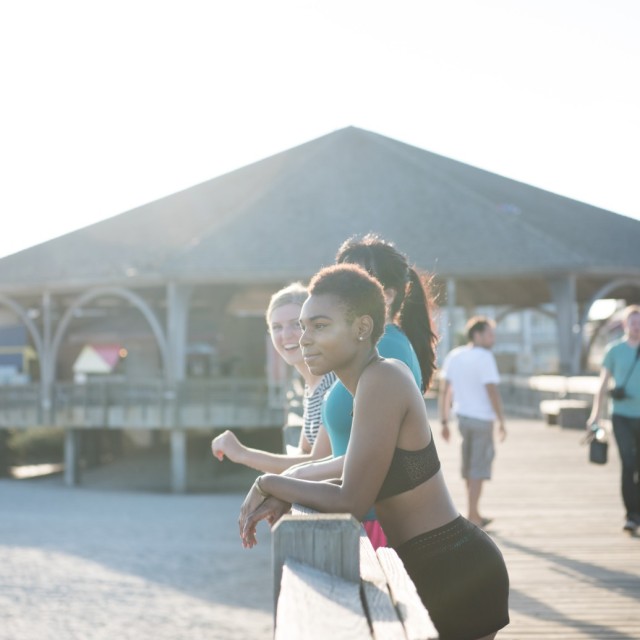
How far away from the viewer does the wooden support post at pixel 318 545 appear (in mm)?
1943

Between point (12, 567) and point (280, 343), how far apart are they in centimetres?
1577

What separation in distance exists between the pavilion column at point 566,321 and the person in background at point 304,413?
28.3m

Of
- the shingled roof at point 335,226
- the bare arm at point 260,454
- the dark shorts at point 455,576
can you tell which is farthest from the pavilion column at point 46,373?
the dark shorts at point 455,576

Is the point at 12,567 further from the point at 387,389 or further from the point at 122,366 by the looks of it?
the point at 122,366

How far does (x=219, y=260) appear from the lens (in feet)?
101

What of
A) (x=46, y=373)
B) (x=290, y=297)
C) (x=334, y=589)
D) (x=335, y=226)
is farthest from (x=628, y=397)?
(x=46, y=373)

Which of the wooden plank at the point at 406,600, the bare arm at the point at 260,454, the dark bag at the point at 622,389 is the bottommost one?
the wooden plank at the point at 406,600

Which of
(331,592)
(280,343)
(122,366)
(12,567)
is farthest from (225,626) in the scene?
(122,366)

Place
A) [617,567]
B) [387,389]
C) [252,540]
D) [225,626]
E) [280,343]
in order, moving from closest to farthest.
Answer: [387,389] → [252,540] → [280,343] → [617,567] → [225,626]

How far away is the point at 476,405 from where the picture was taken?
7957mm

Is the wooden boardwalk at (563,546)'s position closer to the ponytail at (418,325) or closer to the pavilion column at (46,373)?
the ponytail at (418,325)

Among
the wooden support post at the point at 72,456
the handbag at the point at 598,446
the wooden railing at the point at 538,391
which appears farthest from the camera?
the wooden support post at the point at 72,456

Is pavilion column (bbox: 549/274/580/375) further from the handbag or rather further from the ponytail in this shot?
the ponytail

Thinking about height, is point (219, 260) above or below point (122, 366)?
above
